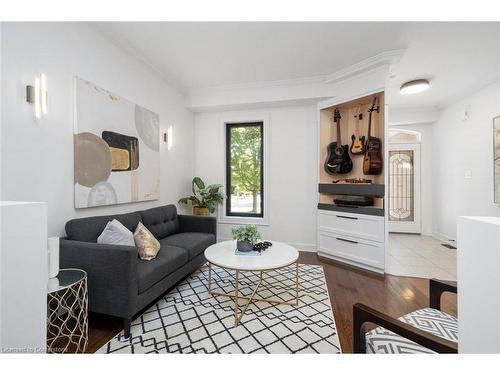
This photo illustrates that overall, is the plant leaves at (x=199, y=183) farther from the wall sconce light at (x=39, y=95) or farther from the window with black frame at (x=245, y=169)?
the wall sconce light at (x=39, y=95)

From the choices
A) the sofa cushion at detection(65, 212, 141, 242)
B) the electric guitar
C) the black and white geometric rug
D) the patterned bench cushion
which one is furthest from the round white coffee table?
the electric guitar

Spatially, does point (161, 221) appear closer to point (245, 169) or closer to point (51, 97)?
point (51, 97)

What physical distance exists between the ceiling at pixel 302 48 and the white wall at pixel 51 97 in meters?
0.32

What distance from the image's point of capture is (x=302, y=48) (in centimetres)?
257

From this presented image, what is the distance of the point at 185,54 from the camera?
2.70 m

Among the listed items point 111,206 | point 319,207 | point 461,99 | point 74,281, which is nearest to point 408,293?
point 319,207

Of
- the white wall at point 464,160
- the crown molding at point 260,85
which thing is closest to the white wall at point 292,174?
the crown molding at point 260,85

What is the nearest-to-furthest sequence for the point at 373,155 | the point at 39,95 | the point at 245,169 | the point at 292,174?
1. the point at 39,95
2. the point at 373,155
3. the point at 292,174
4. the point at 245,169

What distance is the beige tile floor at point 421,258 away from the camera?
112 inches

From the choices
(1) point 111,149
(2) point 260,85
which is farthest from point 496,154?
(1) point 111,149

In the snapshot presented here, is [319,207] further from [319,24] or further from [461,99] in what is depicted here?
[461,99]

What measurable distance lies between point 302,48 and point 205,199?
8.37ft

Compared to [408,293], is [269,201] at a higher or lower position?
higher
